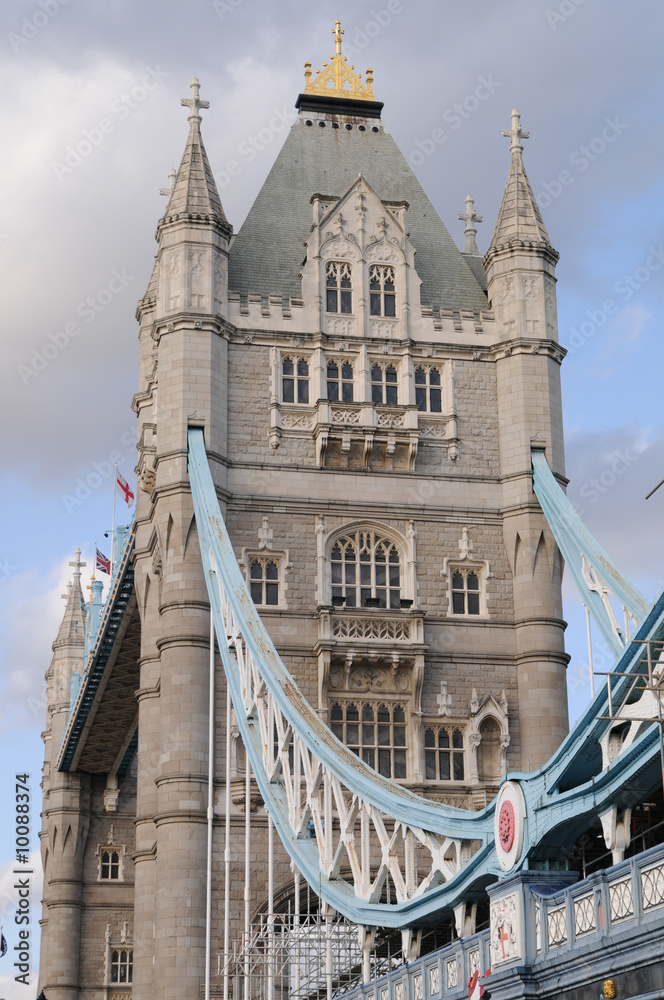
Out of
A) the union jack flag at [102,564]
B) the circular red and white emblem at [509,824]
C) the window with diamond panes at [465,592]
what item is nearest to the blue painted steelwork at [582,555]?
the window with diamond panes at [465,592]

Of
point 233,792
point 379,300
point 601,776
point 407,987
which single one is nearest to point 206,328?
point 379,300

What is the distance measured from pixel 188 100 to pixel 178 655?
14660 millimetres

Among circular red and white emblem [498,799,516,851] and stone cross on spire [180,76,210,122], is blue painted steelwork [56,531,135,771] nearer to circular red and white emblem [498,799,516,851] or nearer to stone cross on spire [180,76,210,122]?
stone cross on spire [180,76,210,122]

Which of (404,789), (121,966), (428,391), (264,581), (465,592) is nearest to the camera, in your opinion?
(404,789)

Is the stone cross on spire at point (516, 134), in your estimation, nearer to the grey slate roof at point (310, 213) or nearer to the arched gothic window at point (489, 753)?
the grey slate roof at point (310, 213)

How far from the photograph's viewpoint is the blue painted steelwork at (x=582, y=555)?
33.9 m

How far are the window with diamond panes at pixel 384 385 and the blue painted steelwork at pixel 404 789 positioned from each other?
4.25m

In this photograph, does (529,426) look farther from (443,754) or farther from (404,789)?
(404,789)

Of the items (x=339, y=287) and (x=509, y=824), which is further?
(x=339, y=287)

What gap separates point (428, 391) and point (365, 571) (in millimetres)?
5021

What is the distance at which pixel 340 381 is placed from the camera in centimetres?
4094


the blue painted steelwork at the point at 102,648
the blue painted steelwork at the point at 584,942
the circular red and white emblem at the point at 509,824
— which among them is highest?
the blue painted steelwork at the point at 102,648

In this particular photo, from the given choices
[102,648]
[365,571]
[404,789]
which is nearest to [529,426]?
[365,571]

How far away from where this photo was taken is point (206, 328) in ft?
131
